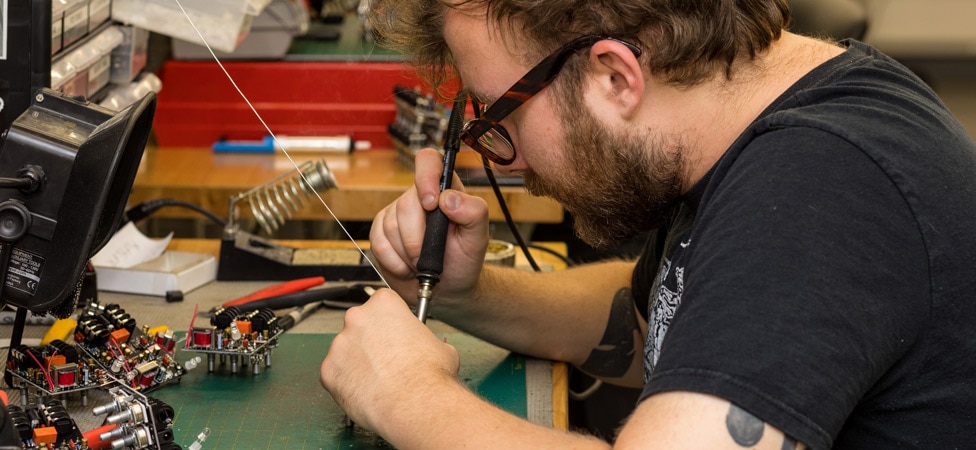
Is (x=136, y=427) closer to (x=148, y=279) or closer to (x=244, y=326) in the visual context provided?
(x=244, y=326)

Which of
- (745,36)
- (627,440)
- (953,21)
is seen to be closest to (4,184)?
(627,440)

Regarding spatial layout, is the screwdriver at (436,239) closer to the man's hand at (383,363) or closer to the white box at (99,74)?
the man's hand at (383,363)

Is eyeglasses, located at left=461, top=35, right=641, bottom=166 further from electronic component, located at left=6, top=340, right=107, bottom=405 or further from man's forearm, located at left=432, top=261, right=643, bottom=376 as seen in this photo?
electronic component, located at left=6, top=340, right=107, bottom=405

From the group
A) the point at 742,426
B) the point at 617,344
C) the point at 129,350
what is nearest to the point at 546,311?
the point at 617,344

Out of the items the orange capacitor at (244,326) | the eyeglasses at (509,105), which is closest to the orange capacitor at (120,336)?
the orange capacitor at (244,326)

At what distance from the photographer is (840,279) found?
2.56 feet

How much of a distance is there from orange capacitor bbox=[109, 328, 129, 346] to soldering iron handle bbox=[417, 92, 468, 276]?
0.36m

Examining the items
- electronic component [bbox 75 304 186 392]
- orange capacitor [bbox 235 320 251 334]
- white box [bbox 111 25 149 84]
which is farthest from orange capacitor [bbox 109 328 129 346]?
white box [bbox 111 25 149 84]

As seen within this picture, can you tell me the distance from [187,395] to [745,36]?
2.46 feet

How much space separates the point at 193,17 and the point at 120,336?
83cm

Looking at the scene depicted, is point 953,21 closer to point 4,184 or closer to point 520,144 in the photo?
point 520,144

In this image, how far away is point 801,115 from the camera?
34.4 inches

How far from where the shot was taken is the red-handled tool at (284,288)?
1524 millimetres

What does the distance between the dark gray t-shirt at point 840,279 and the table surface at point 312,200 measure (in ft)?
3.82
